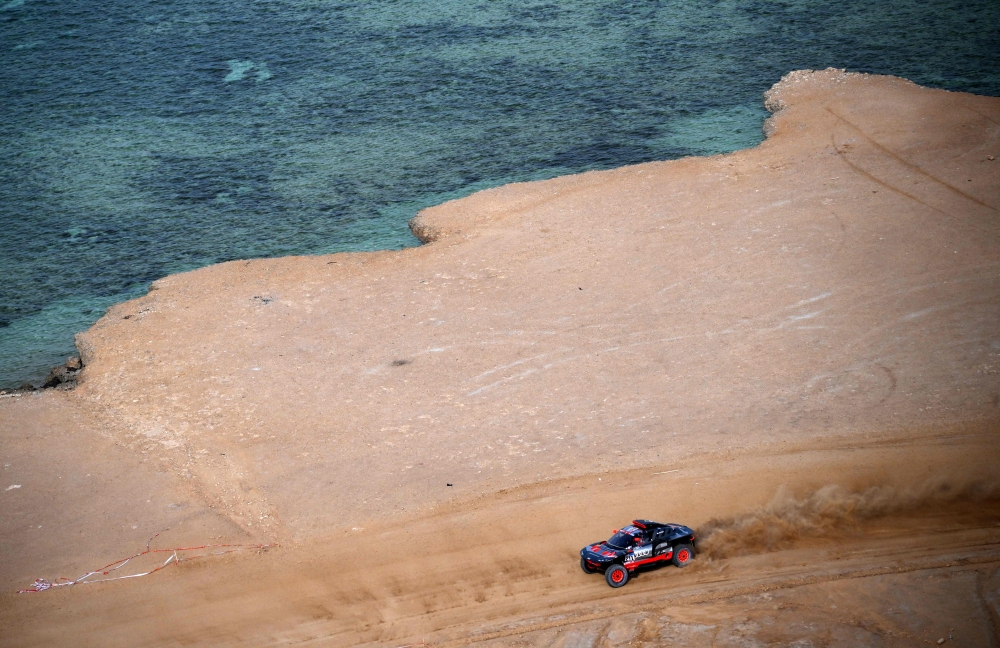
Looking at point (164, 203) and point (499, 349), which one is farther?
point (164, 203)

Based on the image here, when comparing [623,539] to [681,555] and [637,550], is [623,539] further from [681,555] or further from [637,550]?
[681,555]

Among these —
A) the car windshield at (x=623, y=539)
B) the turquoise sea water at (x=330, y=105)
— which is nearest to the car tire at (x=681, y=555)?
the car windshield at (x=623, y=539)

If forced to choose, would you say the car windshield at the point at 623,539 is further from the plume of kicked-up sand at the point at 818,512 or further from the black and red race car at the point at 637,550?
the plume of kicked-up sand at the point at 818,512

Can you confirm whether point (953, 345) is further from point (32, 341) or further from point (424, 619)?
point (32, 341)

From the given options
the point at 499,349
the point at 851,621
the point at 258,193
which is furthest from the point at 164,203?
the point at 851,621

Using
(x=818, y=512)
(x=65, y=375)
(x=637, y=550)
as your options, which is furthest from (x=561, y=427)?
(x=65, y=375)

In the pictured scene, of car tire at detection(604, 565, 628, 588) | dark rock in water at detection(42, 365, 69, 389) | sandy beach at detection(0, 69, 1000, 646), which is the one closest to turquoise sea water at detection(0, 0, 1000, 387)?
dark rock in water at detection(42, 365, 69, 389)
